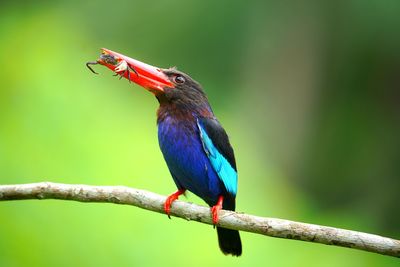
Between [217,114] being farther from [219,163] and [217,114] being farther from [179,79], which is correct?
[219,163]

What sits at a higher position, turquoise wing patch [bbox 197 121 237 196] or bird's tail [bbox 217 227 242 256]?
turquoise wing patch [bbox 197 121 237 196]

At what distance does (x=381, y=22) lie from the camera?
9758 mm

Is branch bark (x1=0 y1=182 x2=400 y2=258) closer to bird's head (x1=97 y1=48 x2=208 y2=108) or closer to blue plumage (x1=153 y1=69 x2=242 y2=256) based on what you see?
blue plumage (x1=153 y1=69 x2=242 y2=256)

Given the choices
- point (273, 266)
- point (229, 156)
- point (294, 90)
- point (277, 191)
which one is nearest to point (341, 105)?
point (294, 90)

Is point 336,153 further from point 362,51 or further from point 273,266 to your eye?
point 273,266

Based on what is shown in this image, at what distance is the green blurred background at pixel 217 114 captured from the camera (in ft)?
20.8

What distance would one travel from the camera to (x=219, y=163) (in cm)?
447

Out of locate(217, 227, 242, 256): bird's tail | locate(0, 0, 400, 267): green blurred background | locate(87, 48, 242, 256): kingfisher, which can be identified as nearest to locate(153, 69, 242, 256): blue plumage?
locate(87, 48, 242, 256): kingfisher

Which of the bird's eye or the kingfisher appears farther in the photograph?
the bird's eye

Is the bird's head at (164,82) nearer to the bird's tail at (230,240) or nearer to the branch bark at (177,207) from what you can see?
the branch bark at (177,207)

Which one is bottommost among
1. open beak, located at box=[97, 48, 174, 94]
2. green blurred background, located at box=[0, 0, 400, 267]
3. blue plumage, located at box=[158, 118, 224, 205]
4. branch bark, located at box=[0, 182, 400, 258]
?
branch bark, located at box=[0, 182, 400, 258]

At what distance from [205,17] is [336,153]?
3.53m

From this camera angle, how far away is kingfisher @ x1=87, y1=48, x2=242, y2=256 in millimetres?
4391

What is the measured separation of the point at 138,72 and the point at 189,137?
1.66 feet
